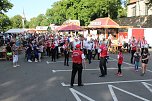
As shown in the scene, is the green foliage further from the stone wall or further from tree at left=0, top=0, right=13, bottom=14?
tree at left=0, top=0, right=13, bottom=14

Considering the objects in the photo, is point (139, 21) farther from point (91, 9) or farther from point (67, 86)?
point (67, 86)

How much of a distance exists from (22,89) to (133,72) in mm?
7421

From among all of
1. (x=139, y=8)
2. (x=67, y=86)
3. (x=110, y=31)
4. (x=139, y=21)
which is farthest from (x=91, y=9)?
(x=67, y=86)

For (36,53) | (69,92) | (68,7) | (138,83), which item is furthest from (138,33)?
(68,7)

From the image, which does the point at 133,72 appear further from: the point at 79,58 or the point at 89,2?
the point at 89,2

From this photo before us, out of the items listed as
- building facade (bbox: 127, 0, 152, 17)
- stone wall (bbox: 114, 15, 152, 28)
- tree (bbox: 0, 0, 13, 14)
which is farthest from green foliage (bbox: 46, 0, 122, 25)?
tree (bbox: 0, 0, 13, 14)

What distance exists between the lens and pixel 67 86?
13.1 m

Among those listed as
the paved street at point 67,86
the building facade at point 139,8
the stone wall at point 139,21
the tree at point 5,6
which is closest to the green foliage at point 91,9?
the building facade at point 139,8

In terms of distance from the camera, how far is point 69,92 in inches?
468

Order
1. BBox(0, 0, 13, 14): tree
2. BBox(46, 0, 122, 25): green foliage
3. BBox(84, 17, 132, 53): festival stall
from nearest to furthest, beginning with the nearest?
BBox(84, 17, 132, 53): festival stall
BBox(0, 0, 13, 14): tree
BBox(46, 0, 122, 25): green foliage

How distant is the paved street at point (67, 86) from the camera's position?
11.1m

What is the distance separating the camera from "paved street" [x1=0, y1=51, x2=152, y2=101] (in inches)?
437

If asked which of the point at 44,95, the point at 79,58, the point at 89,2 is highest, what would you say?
the point at 89,2

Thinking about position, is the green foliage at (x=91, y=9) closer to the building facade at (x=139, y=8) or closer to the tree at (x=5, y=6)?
the building facade at (x=139, y=8)
